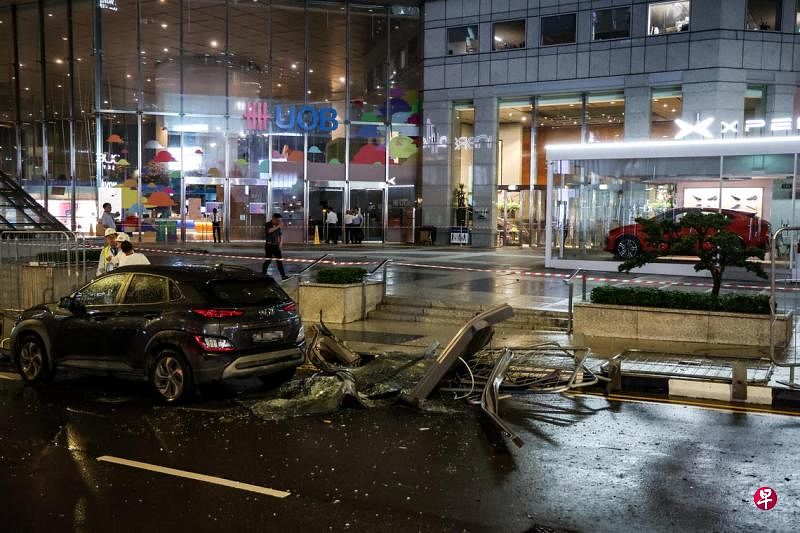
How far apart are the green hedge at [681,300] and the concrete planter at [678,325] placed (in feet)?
0.46

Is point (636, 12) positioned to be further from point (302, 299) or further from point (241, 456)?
point (241, 456)

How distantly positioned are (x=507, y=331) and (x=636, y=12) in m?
20.2

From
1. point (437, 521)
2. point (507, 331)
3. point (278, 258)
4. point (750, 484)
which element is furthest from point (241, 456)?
point (278, 258)

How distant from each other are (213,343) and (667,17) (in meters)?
24.9

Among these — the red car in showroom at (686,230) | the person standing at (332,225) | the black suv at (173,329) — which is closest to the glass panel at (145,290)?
the black suv at (173,329)

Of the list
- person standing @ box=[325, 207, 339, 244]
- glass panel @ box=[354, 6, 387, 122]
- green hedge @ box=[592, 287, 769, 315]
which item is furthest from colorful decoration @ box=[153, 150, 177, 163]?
green hedge @ box=[592, 287, 769, 315]

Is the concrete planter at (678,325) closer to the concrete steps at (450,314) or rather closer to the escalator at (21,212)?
the concrete steps at (450,314)

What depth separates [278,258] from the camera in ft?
56.0

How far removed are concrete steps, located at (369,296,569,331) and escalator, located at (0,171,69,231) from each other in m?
12.1

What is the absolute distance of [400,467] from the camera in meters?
5.98

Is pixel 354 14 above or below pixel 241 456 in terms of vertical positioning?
above

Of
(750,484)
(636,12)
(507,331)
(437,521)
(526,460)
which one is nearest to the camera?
(437,521)

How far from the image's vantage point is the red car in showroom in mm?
18188

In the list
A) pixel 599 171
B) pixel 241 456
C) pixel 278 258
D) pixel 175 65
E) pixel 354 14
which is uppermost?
pixel 354 14
